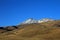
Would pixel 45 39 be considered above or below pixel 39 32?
below

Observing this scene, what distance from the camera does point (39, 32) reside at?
280 feet

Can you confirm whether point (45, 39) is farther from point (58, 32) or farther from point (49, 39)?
point (58, 32)

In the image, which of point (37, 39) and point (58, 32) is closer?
point (37, 39)

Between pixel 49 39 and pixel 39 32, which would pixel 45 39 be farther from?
pixel 39 32

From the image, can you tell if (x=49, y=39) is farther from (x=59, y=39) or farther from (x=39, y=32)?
(x=39, y=32)

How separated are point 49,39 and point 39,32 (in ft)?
60.5

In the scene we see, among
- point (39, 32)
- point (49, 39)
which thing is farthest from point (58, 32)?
point (49, 39)

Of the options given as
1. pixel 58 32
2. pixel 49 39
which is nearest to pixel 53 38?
Answer: pixel 49 39

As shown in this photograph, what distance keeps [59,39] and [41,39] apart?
262 inches

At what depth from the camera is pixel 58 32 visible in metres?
80.6

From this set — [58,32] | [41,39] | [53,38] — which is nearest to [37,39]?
[41,39]

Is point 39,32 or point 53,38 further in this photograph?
point 39,32

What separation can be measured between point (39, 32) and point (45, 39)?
749 inches

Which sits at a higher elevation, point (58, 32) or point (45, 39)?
point (58, 32)
